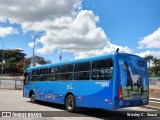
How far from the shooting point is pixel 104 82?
12.7 m

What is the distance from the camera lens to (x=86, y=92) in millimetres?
14094

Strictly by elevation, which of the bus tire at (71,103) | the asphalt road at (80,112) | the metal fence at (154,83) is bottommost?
the asphalt road at (80,112)

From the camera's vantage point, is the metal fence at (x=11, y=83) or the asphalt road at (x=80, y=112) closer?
the asphalt road at (x=80, y=112)

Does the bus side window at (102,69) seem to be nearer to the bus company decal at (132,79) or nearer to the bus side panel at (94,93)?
the bus side panel at (94,93)

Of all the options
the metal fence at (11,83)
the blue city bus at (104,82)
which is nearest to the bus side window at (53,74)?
the blue city bus at (104,82)

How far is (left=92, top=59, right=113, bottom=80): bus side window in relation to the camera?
1255cm

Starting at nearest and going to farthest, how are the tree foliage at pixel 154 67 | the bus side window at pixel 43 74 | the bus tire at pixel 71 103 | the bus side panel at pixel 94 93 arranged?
the bus side panel at pixel 94 93 < the bus tire at pixel 71 103 < the bus side window at pixel 43 74 < the tree foliage at pixel 154 67

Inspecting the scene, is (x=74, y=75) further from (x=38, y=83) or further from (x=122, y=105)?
(x=38, y=83)

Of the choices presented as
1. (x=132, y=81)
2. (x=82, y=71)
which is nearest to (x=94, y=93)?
(x=82, y=71)

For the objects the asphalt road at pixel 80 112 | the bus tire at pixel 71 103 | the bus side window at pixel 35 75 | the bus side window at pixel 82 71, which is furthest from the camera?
the bus side window at pixel 35 75

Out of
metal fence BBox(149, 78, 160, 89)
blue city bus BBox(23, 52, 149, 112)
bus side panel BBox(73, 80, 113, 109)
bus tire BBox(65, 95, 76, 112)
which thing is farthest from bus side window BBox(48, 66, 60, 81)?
metal fence BBox(149, 78, 160, 89)

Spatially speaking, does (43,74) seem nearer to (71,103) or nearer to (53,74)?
(53,74)

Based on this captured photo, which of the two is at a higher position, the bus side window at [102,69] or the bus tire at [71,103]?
the bus side window at [102,69]

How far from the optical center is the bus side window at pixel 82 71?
1422 centimetres
